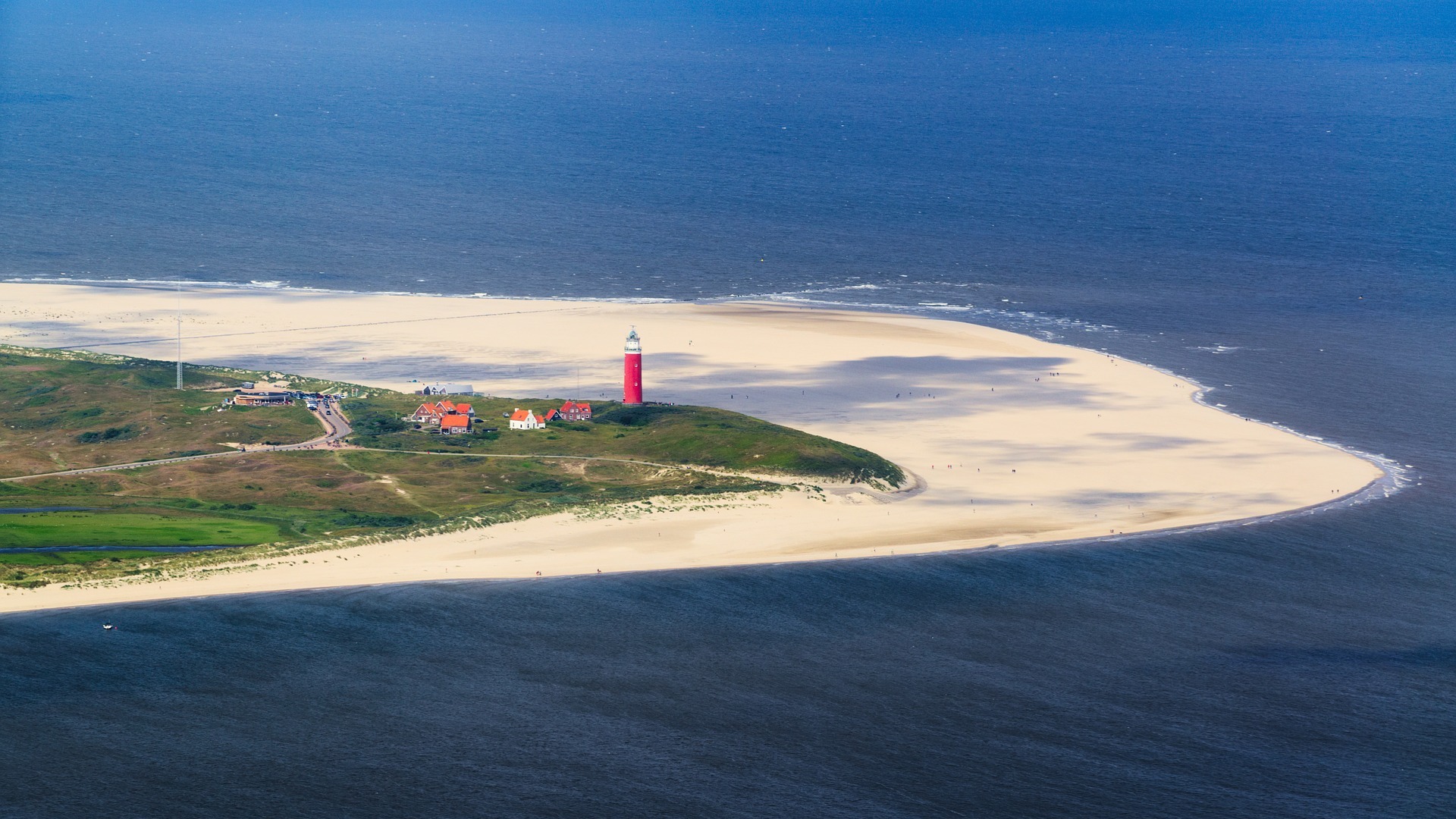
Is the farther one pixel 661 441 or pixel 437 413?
pixel 437 413

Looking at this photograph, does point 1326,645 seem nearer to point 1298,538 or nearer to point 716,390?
point 1298,538

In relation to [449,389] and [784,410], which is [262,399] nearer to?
[449,389]

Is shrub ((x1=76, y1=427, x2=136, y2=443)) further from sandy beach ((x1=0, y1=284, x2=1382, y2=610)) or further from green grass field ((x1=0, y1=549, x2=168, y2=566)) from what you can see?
green grass field ((x1=0, y1=549, x2=168, y2=566))

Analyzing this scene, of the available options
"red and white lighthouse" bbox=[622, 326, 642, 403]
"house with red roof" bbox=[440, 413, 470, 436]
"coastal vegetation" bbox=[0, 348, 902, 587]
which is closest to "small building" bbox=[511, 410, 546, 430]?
"coastal vegetation" bbox=[0, 348, 902, 587]

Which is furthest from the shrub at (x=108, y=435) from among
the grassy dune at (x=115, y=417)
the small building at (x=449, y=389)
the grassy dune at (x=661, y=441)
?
the small building at (x=449, y=389)

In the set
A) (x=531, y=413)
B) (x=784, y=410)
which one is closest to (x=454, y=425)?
(x=531, y=413)

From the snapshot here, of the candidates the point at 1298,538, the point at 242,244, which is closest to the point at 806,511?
the point at 1298,538
